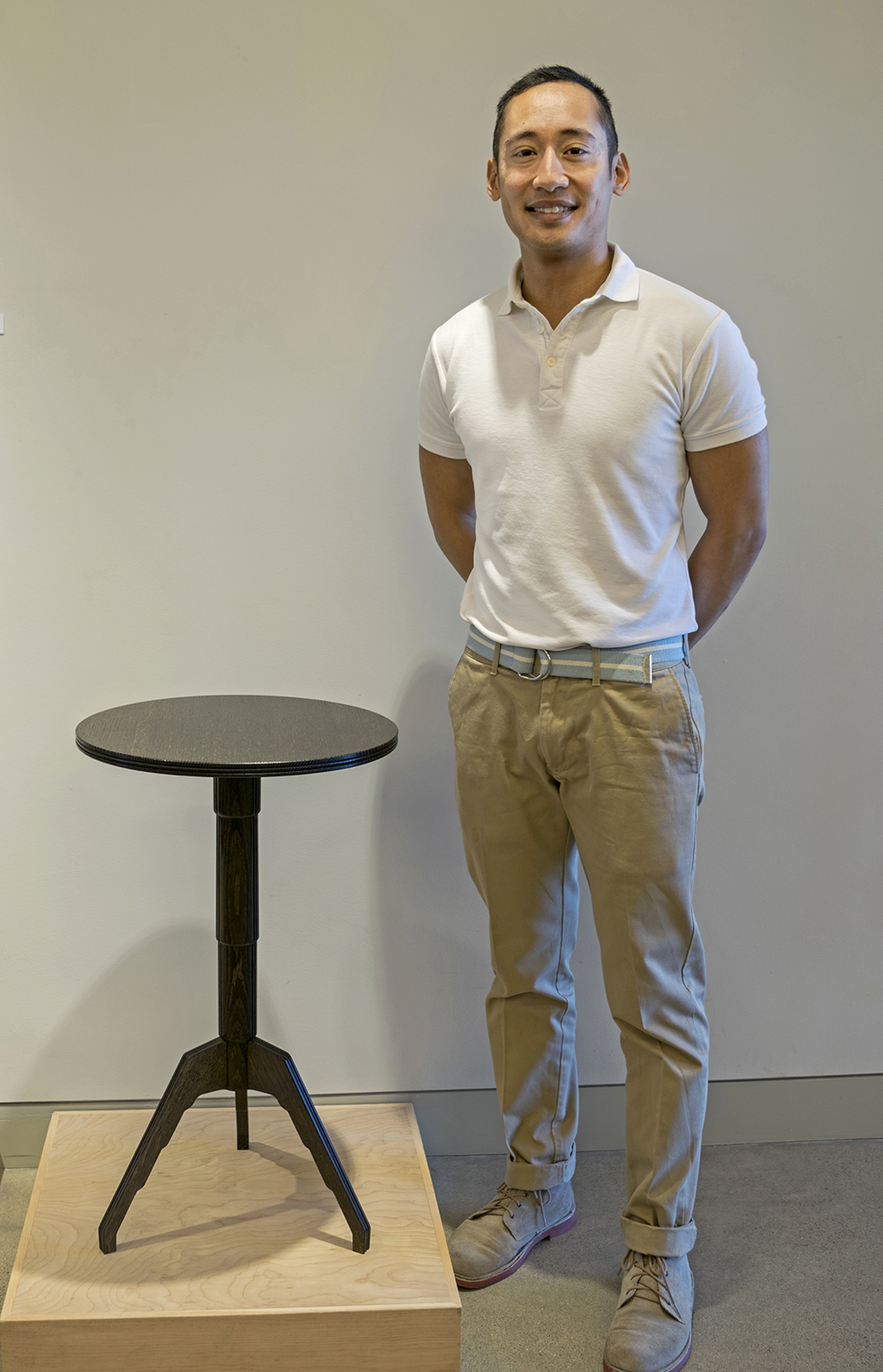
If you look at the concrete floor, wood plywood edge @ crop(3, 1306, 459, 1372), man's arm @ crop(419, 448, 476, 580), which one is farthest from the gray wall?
wood plywood edge @ crop(3, 1306, 459, 1372)

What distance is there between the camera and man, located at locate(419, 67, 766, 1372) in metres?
1.62

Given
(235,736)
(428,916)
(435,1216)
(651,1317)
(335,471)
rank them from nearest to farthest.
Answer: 1. (235,736)
2. (651,1317)
3. (435,1216)
4. (335,471)
5. (428,916)

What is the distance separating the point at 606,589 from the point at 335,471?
2.23 ft

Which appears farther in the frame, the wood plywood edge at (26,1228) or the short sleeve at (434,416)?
the short sleeve at (434,416)

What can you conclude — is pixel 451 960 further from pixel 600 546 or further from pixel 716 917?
pixel 600 546

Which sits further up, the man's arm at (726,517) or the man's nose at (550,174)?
the man's nose at (550,174)

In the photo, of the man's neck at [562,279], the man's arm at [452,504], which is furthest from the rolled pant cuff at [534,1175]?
the man's neck at [562,279]

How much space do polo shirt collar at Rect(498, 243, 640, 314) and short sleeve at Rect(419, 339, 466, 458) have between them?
18 centimetres

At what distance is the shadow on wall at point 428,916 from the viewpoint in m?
2.16

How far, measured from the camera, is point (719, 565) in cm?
177

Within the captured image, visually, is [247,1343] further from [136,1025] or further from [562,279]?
[562,279]

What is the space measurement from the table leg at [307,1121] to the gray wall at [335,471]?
467mm

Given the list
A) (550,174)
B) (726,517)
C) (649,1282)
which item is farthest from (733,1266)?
(550,174)

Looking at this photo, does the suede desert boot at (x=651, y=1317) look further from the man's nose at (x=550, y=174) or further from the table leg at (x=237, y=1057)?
the man's nose at (x=550, y=174)
